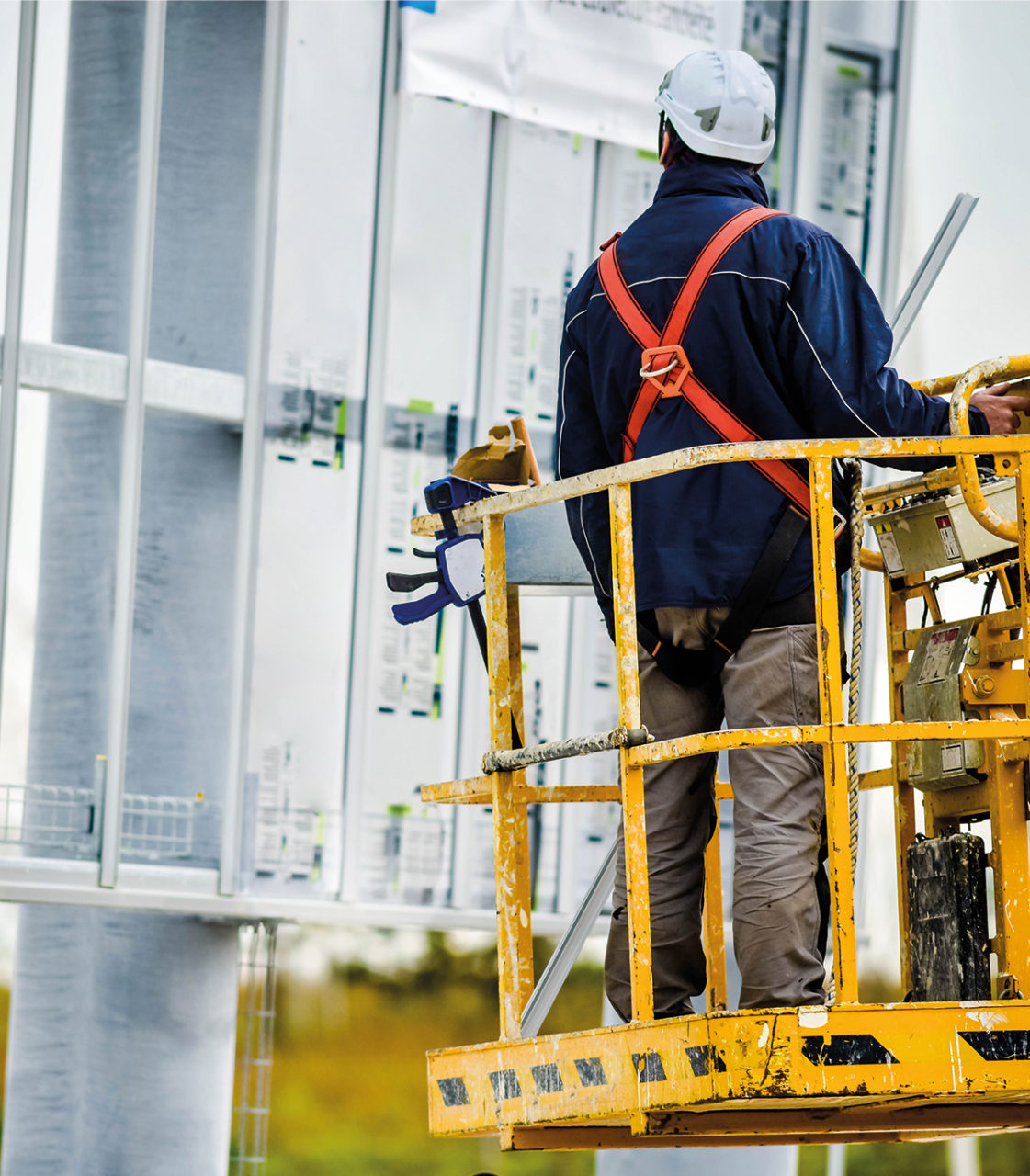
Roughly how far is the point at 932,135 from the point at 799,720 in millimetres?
8336

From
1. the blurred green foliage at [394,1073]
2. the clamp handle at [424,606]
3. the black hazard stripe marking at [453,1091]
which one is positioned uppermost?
the clamp handle at [424,606]

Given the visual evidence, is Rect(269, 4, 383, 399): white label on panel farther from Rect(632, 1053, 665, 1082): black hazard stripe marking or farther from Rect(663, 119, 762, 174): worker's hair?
Rect(632, 1053, 665, 1082): black hazard stripe marking

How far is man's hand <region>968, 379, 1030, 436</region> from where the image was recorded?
438cm

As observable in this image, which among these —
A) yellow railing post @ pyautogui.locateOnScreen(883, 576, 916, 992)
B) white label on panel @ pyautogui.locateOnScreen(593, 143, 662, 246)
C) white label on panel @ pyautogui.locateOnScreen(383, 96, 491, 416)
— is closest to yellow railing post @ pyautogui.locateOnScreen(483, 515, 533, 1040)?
yellow railing post @ pyautogui.locateOnScreen(883, 576, 916, 992)

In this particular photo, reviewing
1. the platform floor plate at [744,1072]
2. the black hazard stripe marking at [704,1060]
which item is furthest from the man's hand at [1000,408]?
the black hazard stripe marking at [704,1060]

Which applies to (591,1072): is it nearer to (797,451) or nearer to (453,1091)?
(453,1091)

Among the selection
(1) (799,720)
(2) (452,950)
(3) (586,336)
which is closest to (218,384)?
(3) (586,336)

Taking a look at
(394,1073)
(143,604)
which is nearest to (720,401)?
(143,604)

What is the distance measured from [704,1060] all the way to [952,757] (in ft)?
4.72

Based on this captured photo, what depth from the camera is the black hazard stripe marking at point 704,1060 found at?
361 cm

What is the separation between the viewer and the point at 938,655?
15.8 ft

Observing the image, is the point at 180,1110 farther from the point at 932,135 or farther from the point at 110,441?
the point at 932,135

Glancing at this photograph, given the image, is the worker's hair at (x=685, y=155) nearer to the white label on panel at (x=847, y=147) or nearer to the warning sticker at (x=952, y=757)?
the warning sticker at (x=952, y=757)

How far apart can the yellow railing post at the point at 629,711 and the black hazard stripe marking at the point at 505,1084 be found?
1.37ft
